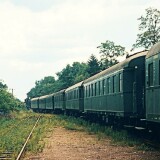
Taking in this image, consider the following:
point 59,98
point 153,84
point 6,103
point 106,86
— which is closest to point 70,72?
point 59,98

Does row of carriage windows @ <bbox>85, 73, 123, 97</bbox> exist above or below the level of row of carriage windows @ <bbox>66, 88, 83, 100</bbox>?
above

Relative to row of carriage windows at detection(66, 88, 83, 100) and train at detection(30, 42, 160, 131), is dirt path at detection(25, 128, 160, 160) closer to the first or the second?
train at detection(30, 42, 160, 131)

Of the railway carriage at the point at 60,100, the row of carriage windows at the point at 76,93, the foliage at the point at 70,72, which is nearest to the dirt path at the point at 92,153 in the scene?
the row of carriage windows at the point at 76,93

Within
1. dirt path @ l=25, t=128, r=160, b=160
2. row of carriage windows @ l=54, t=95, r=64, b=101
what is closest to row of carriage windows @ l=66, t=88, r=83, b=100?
row of carriage windows @ l=54, t=95, r=64, b=101

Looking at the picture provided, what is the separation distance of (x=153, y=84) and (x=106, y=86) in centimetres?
961

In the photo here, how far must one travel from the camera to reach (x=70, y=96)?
145 ft

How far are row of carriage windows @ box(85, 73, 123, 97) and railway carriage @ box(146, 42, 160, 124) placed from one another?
4349mm

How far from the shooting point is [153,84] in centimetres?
1302

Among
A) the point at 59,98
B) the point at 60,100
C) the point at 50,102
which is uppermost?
the point at 59,98

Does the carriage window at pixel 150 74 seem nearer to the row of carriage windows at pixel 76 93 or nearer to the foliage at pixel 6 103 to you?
the row of carriage windows at pixel 76 93

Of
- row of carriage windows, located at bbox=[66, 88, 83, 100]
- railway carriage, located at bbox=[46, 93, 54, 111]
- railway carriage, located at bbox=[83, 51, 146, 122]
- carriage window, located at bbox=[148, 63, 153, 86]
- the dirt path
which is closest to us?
the dirt path

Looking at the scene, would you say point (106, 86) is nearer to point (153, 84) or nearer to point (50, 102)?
point (153, 84)

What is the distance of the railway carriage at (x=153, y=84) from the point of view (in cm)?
1248

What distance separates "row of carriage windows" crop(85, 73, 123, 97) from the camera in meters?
19.0
